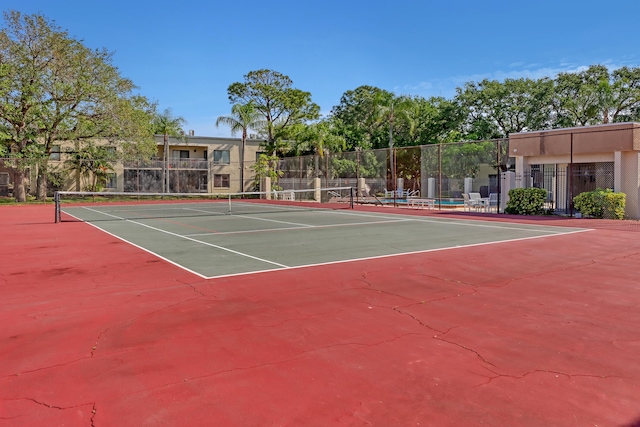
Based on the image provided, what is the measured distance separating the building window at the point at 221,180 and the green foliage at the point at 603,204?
42.6m

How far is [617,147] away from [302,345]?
20365mm

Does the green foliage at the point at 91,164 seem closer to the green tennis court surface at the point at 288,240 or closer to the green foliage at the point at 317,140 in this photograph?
the green foliage at the point at 317,140

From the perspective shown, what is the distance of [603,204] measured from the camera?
1942cm

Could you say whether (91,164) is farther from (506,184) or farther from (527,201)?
(527,201)

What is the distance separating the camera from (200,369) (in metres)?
4.28

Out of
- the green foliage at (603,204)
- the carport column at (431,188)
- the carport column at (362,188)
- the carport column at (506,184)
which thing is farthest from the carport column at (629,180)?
the carport column at (431,188)

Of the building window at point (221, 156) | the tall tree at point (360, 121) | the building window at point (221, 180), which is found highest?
the tall tree at point (360, 121)

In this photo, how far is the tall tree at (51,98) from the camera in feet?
116

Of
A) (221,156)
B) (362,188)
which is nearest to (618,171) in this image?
(362,188)

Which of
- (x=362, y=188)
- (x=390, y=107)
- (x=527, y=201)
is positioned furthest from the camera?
(x=390, y=107)

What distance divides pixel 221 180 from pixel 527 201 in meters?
40.3

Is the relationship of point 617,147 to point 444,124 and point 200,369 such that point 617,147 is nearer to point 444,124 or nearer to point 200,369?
point 200,369

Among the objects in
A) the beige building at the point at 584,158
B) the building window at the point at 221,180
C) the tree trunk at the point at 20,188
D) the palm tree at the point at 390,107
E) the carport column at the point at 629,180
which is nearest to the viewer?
the carport column at the point at 629,180

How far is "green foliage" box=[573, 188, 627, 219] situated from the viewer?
19188 mm
